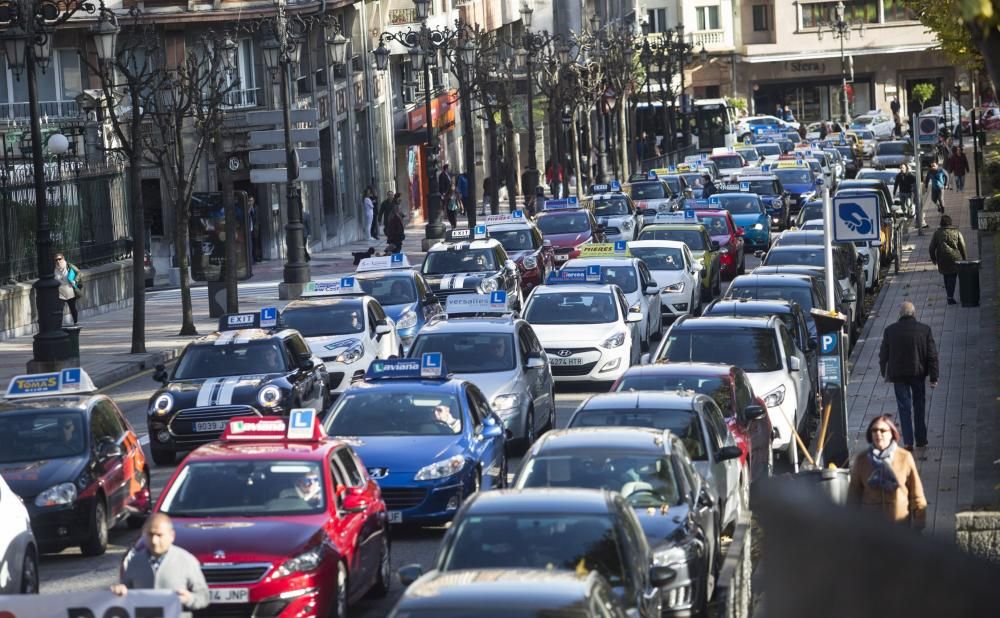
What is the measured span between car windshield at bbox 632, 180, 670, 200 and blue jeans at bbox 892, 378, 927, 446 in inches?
1339

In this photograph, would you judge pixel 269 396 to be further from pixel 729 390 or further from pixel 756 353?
pixel 729 390

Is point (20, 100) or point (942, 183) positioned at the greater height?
point (20, 100)

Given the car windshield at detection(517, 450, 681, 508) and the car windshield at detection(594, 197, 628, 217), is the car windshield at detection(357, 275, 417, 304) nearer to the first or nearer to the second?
the car windshield at detection(517, 450, 681, 508)

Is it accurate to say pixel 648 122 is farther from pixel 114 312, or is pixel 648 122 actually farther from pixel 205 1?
pixel 114 312

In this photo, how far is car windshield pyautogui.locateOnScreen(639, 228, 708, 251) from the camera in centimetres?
3753

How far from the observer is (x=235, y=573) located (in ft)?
39.3

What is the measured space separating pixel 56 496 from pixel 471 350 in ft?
23.5

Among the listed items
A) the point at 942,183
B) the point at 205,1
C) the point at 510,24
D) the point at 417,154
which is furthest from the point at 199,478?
the point at 510,24

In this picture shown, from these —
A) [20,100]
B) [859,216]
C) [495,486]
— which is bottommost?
[495,486]

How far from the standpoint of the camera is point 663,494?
13.1 meters

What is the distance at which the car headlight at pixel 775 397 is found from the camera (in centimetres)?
2001

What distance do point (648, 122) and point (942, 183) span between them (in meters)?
45.5

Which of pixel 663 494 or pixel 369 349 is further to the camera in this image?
pixel 369 349

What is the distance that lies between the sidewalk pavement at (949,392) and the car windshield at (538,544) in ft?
7.03
